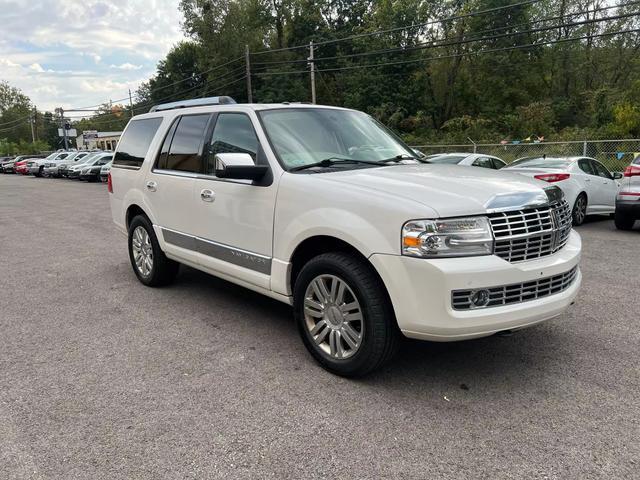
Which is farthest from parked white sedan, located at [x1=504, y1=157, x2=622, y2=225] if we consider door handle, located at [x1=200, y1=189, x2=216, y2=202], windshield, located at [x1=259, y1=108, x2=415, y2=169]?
door handle, located at [x1=200, y1=189, x2=216, y2=202]

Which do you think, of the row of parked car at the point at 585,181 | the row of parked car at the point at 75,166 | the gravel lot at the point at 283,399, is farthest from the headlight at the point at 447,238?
the row of parked car at the point at 75,166

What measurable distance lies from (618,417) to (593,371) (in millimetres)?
629

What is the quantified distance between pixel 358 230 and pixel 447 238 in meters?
Answer: 0.56

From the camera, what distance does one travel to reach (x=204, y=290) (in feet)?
18.9

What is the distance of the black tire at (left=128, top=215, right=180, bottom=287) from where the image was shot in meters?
5.59

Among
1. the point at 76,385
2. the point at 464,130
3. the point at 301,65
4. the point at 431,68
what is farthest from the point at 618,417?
the point at 301,65

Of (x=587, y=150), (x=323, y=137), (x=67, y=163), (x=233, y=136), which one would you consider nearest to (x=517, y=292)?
(x=323, y=137)

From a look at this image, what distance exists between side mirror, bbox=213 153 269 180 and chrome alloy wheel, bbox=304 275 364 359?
0.94 meters

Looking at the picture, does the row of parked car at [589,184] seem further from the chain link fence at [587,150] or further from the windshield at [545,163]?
the chain link fence at [587,150]

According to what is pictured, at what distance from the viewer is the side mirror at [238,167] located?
3734 millimetres

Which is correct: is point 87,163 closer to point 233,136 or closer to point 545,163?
point 545,163

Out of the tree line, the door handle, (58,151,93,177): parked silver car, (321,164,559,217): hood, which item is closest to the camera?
(321,164,559,217): hood

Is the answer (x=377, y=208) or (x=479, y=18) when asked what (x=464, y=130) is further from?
(x=377, y=208)

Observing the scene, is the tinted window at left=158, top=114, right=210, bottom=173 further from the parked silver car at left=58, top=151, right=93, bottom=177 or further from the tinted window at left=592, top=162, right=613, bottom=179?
the parked silver car at left=58, top=151, right=93, bottom=177
